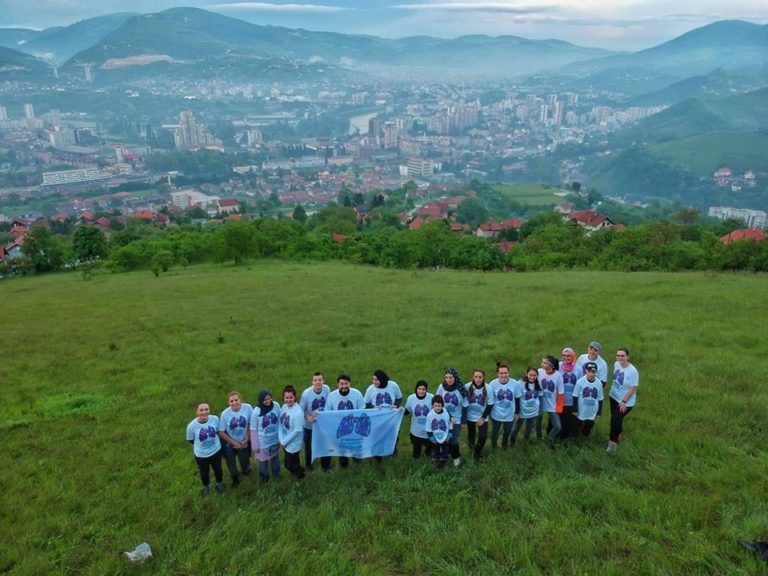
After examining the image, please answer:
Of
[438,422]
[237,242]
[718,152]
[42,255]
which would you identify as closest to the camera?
[438,422]

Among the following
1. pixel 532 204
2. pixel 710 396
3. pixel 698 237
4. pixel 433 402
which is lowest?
pixel 532 204

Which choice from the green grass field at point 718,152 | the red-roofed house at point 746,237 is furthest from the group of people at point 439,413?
the green grass field at point 718,152

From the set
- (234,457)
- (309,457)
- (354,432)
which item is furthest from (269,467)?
(354,432)

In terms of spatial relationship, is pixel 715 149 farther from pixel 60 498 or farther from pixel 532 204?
pixel 60 498

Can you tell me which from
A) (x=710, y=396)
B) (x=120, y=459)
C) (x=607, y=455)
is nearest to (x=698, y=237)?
Result: (x=710, y=396)

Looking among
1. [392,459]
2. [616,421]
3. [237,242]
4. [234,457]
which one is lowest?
[237,242]

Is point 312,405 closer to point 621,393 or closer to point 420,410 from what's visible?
point 420,410

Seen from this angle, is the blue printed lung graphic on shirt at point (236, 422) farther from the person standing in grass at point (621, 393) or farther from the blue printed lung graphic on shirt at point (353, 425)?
the person standing in grass at point (621, 393)
